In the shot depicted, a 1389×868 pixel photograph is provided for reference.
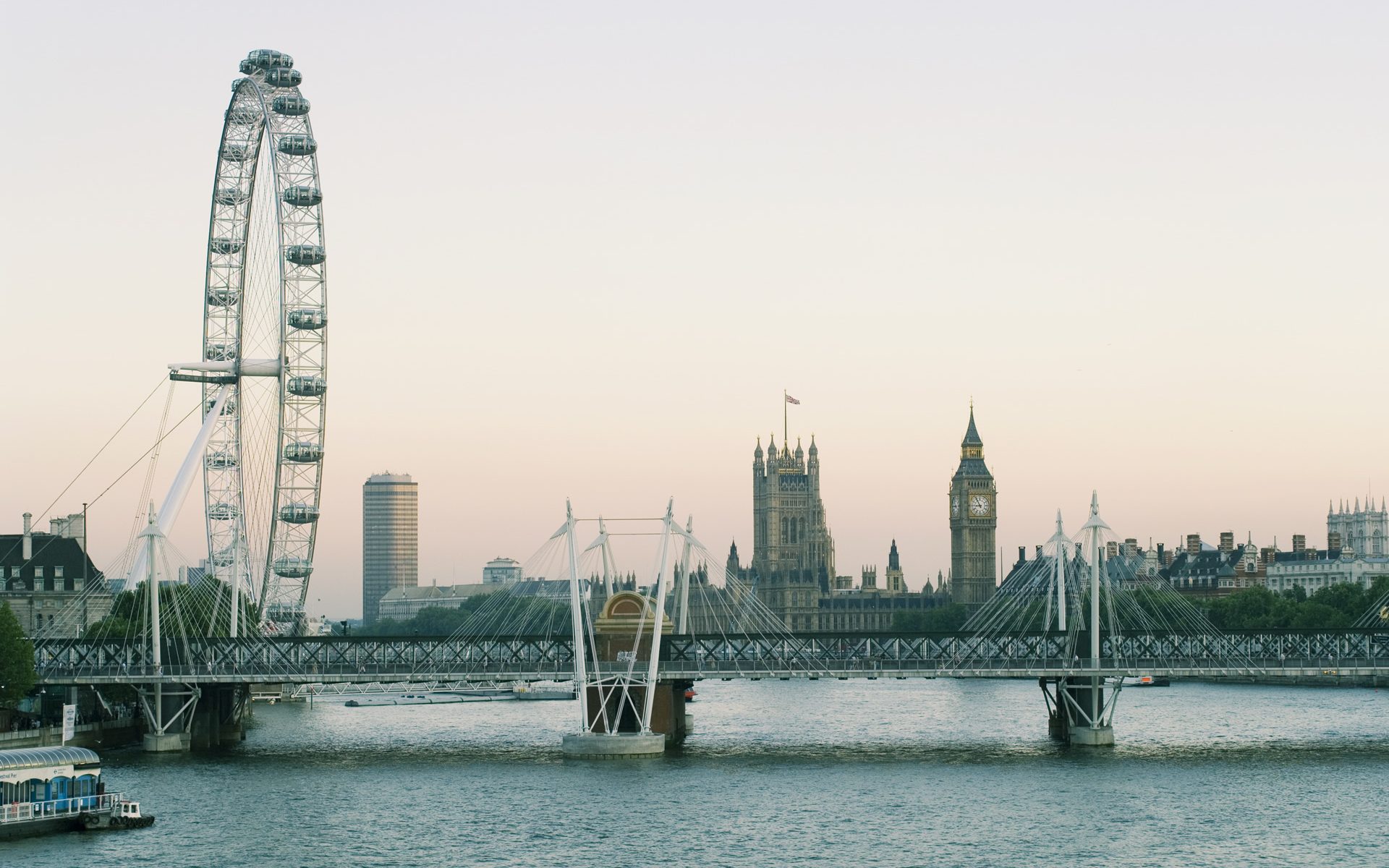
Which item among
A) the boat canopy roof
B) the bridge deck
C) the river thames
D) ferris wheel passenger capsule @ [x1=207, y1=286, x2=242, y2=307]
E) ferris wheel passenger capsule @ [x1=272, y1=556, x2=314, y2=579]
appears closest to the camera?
the river thames

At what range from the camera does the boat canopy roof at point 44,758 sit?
5783 cm

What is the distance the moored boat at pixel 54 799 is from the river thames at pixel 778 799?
800 millimetres

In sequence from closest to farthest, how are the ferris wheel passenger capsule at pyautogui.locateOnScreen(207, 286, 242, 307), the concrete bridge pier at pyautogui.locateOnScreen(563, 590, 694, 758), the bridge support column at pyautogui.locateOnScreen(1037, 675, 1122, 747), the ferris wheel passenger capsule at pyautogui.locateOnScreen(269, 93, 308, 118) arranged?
the concrete bridge pier at pyautogui.locateOnScreen(563, 590, 694, 758), the bridge support column at pyautogui.locateOnScreen(1037, 675, 1122, 747), the ferris wheel passenger capsule at pyautogui.locateOnScreen(269, 93, 308, 118), the ferris wheel passenger capsule at pyautogui.locateOnScreen(207, 286, 242, 307)

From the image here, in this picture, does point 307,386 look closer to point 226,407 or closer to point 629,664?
point 226,407

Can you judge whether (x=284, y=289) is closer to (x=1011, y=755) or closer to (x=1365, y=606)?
(x=1011, y=755)

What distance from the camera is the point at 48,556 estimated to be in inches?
4628

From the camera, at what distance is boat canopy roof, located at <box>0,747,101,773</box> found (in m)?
57.8

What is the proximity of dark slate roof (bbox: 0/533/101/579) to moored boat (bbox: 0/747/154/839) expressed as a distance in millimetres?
57880

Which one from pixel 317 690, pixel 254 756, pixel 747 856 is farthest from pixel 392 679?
pixel 317 690

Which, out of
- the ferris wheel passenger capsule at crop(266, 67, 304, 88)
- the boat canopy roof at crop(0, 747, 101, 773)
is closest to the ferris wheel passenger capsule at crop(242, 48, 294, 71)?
the ferris wheel passenger capsule at crop(266, 67, 304, 88)

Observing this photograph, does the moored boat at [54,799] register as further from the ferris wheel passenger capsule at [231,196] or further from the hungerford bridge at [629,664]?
the ferris wheel passenger capsule at [231,196]

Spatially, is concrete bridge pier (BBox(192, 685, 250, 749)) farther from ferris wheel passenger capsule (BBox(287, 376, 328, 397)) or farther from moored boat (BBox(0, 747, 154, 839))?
moored boat (BBox(0, 747, 154, 839))

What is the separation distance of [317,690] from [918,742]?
65.6 metres

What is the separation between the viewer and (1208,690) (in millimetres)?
139875
